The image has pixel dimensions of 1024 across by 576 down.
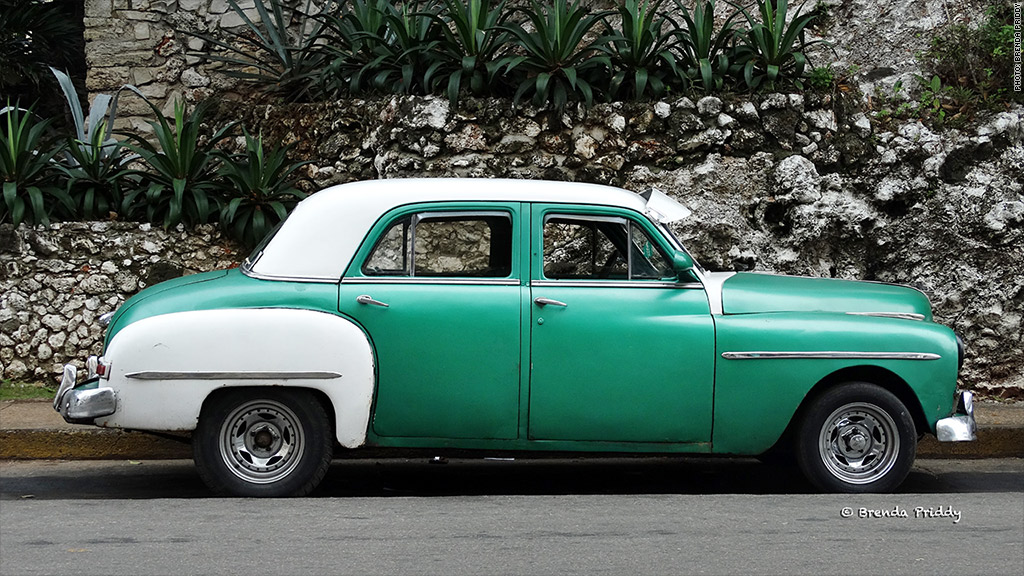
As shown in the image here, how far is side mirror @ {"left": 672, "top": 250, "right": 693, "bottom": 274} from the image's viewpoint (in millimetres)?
5840

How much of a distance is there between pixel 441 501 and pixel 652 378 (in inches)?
49.1

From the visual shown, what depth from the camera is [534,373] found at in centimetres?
575

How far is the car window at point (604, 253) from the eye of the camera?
19.4 ft

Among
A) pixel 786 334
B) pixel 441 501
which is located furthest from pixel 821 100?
pixel 441 501

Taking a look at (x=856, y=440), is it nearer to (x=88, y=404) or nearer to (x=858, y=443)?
(x=858, y=443)

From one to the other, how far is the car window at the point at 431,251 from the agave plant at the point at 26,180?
12.6 feet

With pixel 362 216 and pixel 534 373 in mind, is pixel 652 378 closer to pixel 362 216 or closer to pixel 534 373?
pixel 534 373

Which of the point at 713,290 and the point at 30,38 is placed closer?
the point at 713,290

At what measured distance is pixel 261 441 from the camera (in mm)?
5793

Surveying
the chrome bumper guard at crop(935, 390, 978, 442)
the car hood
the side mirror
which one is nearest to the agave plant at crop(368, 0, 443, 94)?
the side mirror

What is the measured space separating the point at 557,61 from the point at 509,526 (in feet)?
15.5

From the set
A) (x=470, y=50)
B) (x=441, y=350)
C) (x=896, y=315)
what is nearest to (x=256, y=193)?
(x=470, y=50)

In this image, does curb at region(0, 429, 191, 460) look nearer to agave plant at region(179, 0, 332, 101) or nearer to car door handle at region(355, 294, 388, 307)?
car door handle at region(355, 294, 388, 307)

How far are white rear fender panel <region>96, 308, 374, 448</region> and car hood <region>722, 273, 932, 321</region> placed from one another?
198cm
